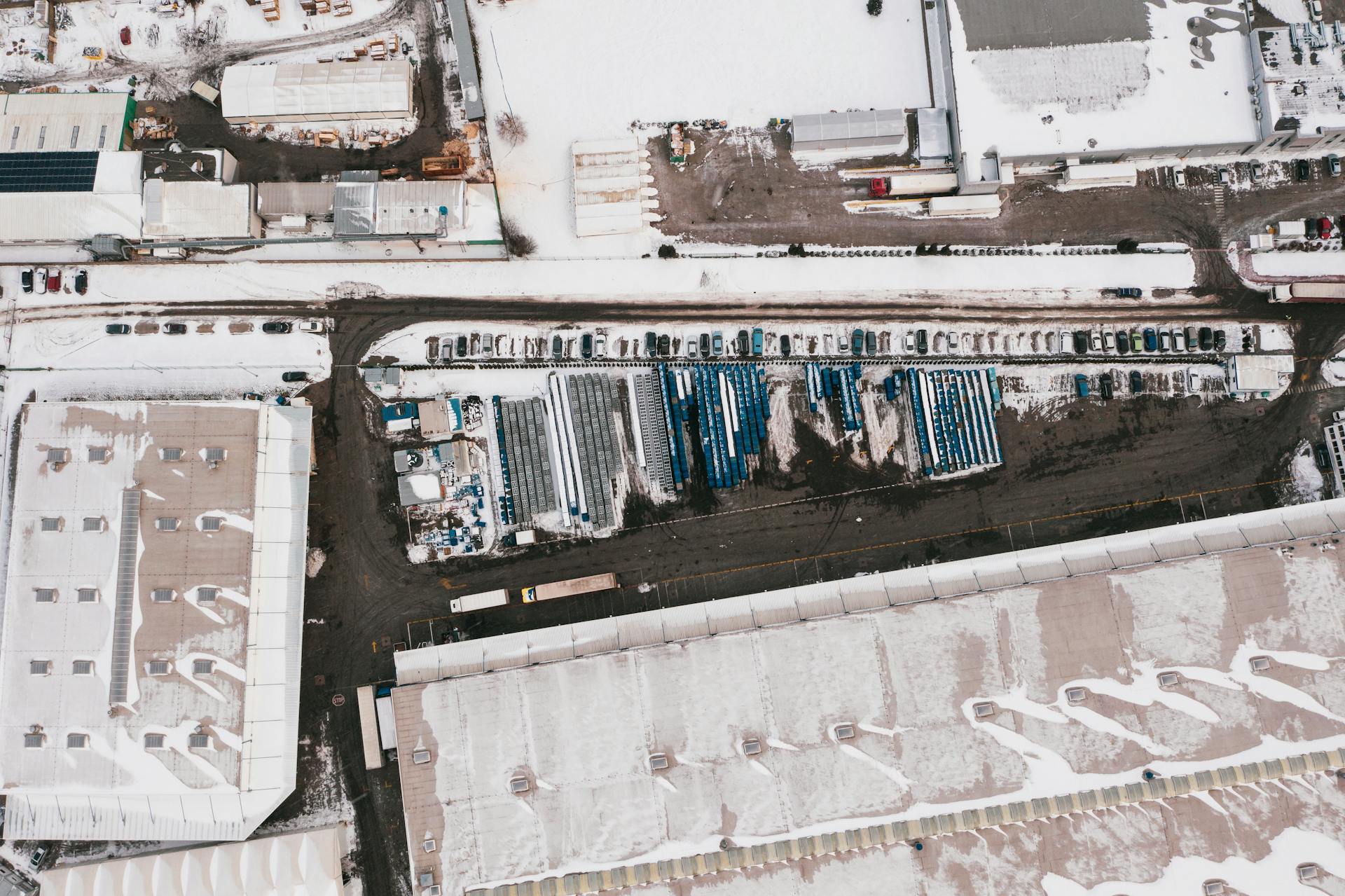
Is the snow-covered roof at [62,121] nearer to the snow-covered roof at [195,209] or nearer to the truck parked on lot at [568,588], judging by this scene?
the snow-covered roof at [195,209]

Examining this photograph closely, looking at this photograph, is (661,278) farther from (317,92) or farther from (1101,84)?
(1101,84)

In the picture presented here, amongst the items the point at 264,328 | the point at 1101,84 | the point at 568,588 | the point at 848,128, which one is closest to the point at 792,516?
the point at 568,588

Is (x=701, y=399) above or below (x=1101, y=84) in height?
below

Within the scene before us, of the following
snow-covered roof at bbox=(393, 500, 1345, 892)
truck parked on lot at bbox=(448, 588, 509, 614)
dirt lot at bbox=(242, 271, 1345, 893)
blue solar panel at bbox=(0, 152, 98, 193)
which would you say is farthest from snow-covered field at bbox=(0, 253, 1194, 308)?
truck parked on lot at bbox=(448, 588, 509, 614)

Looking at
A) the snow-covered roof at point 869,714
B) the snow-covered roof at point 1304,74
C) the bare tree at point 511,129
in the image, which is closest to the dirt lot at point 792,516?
the snow-covered roof at point 869,714

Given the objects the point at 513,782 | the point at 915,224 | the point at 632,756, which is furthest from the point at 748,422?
the point at 513,782

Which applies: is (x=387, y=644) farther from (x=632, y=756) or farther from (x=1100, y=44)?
(x=1100, y=44)
